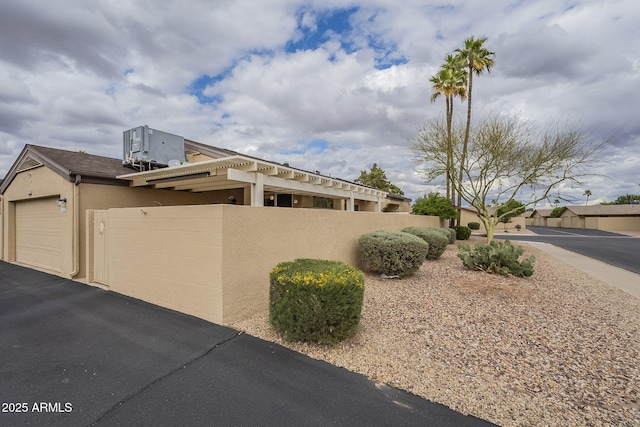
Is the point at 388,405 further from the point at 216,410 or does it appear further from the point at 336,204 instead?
the point at 336,204

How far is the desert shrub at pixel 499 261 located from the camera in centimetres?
827

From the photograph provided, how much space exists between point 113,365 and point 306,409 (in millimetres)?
2706

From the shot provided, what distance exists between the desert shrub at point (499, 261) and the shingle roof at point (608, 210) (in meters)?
58.9

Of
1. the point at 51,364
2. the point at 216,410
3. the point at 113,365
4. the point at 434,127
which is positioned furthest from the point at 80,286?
the point at 434,127

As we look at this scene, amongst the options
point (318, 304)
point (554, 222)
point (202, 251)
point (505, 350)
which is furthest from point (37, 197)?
point (554, 222)

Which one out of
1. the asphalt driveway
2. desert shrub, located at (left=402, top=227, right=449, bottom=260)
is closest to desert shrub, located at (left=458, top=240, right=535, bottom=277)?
desert shrub, located at (left=402, top=227, right=449, bottom=260)

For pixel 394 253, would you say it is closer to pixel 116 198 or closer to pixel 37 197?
pixel 116 198

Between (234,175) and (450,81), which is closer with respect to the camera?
(234,175)

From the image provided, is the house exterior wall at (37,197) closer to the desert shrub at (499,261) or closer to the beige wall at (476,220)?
the desert shrub at (499,261)

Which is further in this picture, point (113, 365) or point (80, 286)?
point (80, 286)

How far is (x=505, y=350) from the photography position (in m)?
4.07

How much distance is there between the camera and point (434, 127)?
16250mm

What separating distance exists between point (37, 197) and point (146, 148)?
167 inches

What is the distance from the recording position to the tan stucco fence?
16.7 feet
